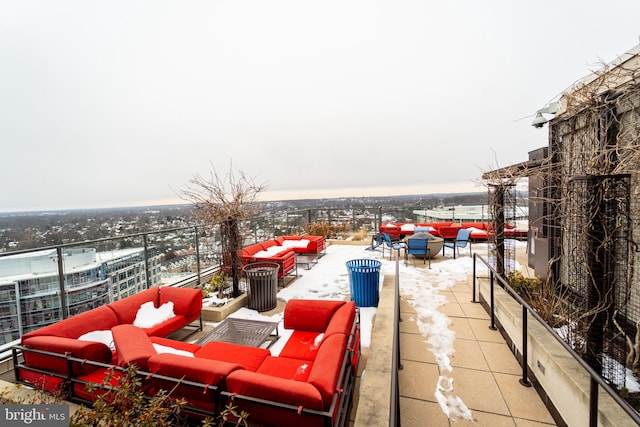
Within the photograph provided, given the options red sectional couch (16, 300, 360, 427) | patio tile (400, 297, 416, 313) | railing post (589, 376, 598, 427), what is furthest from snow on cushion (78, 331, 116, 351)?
railing post (589, 376, 598, 427)

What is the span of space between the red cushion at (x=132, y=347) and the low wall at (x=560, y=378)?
3.30m

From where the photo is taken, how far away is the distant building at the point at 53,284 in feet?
10.1

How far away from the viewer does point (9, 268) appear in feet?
10.2

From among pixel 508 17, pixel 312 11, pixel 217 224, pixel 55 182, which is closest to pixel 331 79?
pixel 312 11

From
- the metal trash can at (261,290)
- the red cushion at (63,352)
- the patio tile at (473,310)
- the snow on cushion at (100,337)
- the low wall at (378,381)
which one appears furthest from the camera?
the metal trash can at (261,290)

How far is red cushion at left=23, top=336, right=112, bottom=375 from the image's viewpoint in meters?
2.33

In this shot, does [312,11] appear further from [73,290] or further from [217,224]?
[73,290]

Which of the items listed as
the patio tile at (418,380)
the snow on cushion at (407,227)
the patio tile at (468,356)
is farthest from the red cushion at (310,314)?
the snow on cushion at (407,227)

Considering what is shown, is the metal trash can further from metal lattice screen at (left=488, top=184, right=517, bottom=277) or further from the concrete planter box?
metal lattice screen at (left=488, top=184, right=517, bottom=277)

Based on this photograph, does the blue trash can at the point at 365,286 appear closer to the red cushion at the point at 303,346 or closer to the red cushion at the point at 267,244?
the red cushion at the point at 303,346

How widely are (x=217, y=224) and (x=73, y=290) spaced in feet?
7.57

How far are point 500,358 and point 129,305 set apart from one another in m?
4.81

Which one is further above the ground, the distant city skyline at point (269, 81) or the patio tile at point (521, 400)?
the distant city skyline at point (269, 81)

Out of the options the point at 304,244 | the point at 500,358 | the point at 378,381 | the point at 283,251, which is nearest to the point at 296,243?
the point at 304,244
